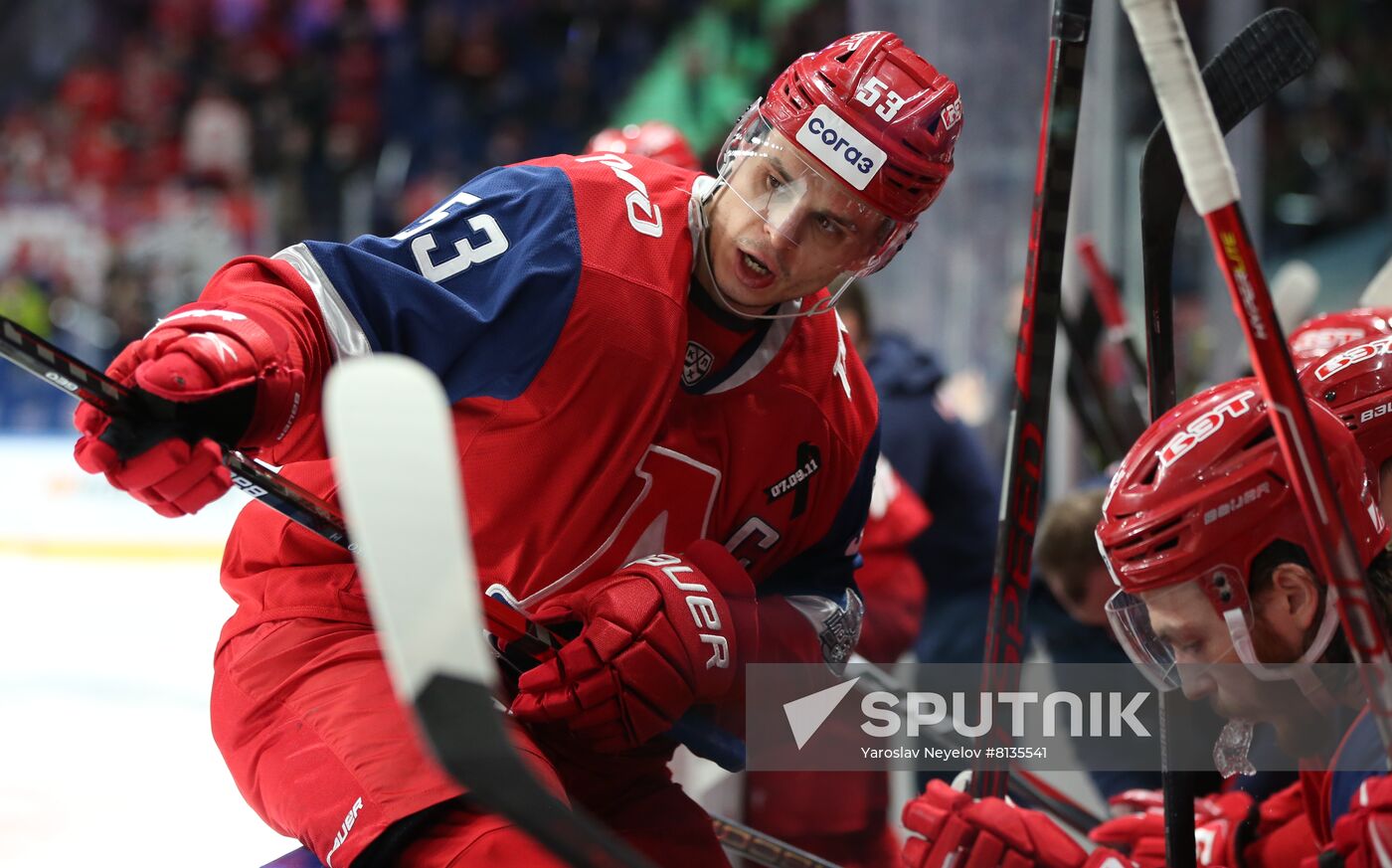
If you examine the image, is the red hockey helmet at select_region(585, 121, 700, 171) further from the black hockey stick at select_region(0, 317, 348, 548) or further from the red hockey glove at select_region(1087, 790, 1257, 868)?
the black hockey stick at select_region(0, 317, 348, 548)

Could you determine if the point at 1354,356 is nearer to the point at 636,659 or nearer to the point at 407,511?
the point at 636,659

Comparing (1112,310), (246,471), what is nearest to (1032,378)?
(246,471)

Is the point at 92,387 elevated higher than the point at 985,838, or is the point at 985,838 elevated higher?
the point at 92,387

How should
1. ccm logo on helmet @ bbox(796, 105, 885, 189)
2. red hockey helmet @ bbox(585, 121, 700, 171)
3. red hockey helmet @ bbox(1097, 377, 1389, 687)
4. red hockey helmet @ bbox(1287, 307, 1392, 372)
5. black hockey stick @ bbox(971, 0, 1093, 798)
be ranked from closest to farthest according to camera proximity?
1. red hockey helmet @ bbox(1097, 377, 1389, 687)
2. ccm logo on helmet @ bbox(796, 105, 885, 189)
3. black hockey stick @ bbox(971, 0, 1093, 798)
4. red hockey helmet @ bbox(1287, 307, 1392, 372)
5. red hockey helmet @ bbox(585, 121, 700, 171)

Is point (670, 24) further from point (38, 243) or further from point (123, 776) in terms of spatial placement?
point (123, 776)

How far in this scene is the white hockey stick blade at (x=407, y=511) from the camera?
35.5 inches

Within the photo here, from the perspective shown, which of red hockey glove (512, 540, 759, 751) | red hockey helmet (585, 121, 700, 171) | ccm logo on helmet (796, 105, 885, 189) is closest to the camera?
red hockey glove (512, 540, 759, 751)

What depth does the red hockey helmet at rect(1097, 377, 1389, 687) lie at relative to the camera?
1.34 meters

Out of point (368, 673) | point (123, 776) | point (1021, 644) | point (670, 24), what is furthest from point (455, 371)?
point (670, 24)

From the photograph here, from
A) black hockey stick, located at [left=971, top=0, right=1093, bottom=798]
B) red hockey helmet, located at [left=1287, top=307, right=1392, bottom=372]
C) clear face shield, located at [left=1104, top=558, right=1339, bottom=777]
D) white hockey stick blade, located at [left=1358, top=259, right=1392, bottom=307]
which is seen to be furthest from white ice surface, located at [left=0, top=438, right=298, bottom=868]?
white hockey stick blade, located at [left=1358, top=259, right=1392, bottom=307]

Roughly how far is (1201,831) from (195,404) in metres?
1.29

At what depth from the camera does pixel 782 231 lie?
162 cm

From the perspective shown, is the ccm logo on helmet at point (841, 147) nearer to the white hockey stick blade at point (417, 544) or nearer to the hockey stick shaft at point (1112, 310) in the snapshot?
the white hockey stick blade at point (417, 544)

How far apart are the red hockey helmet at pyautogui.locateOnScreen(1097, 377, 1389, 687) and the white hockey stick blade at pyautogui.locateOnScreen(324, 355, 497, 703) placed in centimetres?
72
